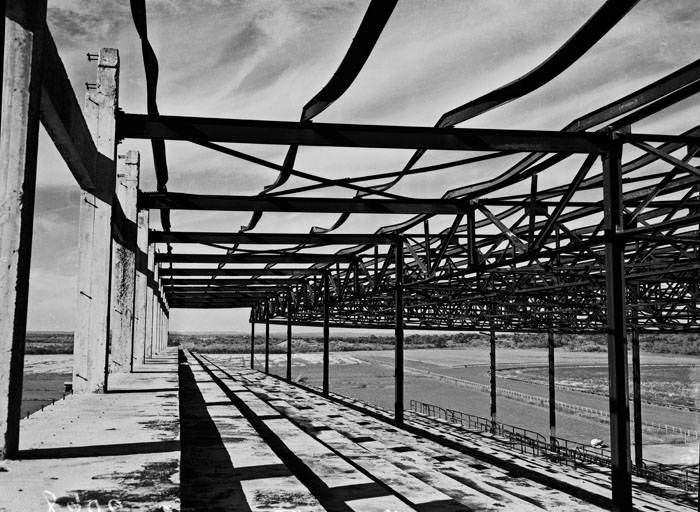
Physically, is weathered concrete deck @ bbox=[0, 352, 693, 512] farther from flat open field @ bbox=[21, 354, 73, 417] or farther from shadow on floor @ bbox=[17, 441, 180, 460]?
flat open field @ bbox=[21, 354, 73, 417]

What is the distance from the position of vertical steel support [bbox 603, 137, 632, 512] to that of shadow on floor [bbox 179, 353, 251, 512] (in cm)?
580

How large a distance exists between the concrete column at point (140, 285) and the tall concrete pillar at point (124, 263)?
3.57 feet

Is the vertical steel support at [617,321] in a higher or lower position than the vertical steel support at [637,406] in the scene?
higher

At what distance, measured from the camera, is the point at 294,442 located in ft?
36.5

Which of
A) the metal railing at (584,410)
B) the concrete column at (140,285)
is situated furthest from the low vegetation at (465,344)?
the concrete column at (140,285)

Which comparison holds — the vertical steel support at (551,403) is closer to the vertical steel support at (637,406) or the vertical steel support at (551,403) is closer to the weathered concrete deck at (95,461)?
the vertical steel support at (637,406)

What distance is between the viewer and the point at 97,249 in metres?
8.39

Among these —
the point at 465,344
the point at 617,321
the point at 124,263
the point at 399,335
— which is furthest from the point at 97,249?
the point at 465,344

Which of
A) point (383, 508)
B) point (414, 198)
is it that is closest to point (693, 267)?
point (414, 198)

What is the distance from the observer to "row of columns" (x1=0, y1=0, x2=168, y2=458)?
3.87m

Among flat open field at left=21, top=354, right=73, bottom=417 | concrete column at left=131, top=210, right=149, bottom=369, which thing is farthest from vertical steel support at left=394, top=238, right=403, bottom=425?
flat open field at left=21, top=354, right=73, bottom=417

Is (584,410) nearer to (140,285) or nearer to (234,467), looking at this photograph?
(140,285)

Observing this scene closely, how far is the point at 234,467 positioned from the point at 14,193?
4132 mm

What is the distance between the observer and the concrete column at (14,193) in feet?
12.6
